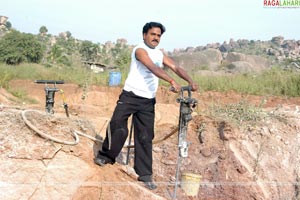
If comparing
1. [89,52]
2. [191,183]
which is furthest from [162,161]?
[89,52]

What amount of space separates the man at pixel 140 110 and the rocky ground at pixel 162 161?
0.15 m

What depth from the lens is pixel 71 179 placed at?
332 centimetres

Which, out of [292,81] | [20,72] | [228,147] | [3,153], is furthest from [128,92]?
[20,72]

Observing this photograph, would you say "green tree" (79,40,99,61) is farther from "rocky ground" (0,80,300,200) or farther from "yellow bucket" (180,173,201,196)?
"yellow bucket" (180,173,201,196)

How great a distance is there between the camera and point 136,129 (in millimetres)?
3715

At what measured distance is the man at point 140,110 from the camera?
3604 mm

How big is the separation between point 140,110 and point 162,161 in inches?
53.8

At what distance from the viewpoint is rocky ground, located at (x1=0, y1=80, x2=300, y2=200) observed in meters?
3.24

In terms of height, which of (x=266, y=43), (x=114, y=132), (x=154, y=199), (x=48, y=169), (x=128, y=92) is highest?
(x=266, y=43)

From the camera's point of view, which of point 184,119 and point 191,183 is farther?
point 191,183

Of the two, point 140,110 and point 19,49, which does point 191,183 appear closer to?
point 140,110

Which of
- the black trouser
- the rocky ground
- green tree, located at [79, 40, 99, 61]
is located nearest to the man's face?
the black trouser

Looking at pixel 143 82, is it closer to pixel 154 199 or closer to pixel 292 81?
pixel 154 199

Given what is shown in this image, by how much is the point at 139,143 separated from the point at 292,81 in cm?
896
